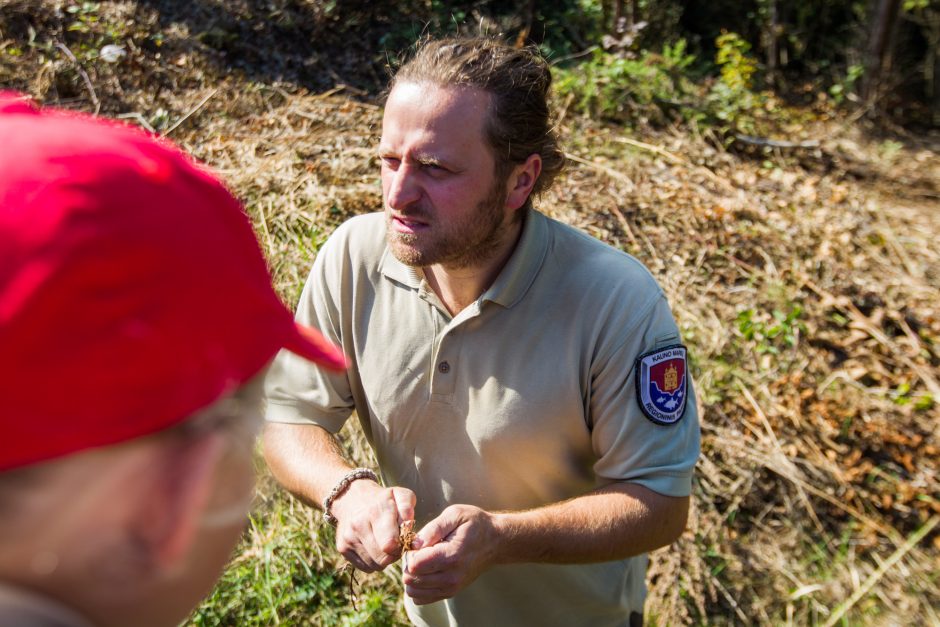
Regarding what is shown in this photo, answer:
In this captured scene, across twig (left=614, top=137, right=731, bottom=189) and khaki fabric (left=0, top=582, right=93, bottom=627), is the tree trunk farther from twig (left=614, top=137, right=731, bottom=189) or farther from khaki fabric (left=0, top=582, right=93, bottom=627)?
khaki fabric (left=0, top=582, right=93, bottom=627)

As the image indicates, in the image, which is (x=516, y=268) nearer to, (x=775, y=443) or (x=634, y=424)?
(x=634, y=424)

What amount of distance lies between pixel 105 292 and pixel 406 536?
52.1 inches

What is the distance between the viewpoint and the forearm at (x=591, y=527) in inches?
76.6

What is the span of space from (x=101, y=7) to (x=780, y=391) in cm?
581

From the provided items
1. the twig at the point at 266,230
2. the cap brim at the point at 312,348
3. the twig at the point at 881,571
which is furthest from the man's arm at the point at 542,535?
the twig at the point at 266,230

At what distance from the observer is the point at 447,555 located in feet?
5.92

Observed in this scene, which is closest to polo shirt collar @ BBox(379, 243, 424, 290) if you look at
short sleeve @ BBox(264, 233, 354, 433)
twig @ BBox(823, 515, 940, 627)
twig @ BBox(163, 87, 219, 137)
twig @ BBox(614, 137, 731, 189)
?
short sleeve @ BBox(264, 233, 354, 433)

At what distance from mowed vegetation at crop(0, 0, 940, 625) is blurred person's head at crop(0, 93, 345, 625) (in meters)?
0.56

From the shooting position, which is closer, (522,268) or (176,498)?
(176,498)

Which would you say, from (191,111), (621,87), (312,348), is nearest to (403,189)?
(312,348)

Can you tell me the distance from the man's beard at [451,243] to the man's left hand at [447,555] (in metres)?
0.68

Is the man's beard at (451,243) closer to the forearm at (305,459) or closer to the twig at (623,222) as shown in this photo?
the forearm at (305,459)

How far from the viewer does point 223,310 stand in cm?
75

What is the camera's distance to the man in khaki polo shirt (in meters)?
2.05
